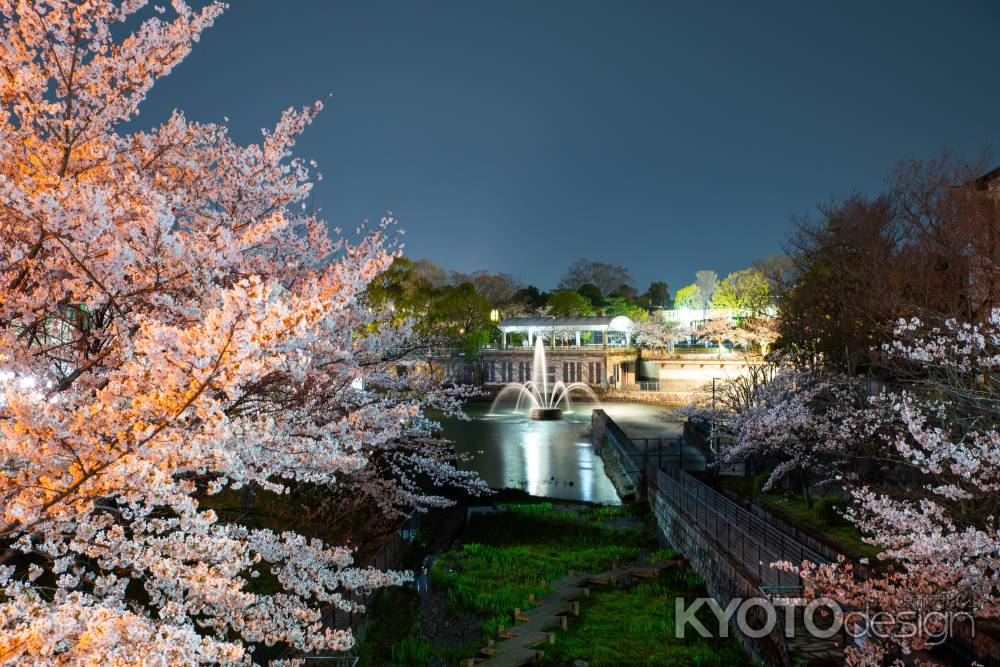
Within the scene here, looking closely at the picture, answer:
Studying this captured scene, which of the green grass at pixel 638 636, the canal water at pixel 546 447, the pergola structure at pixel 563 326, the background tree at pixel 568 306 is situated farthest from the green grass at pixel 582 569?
the background tree at pixel 568 306

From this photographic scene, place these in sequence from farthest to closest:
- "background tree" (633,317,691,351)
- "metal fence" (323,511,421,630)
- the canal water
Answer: "background tree" (633,317,691,351), the canal water, "metal fence" (323,511,421,630)

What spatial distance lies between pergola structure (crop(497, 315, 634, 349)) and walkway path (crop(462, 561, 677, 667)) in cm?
3834

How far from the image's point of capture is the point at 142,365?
3459 mm

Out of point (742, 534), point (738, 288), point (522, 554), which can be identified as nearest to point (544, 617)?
point (522, 554)

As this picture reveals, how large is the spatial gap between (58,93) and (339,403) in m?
5.69

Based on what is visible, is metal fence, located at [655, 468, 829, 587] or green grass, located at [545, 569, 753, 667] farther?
metal fence, located at [655, 468, 829, 587]

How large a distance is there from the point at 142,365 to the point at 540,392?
4551 cm

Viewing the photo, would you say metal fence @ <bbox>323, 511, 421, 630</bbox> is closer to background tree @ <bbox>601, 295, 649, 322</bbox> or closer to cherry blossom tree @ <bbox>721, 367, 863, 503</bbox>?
cherry blossom tree @ <bbox>721, 367, 863, 503</bbox>

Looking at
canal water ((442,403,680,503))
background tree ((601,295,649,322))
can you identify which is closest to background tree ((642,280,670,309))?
background tree ((601,295,649,322))

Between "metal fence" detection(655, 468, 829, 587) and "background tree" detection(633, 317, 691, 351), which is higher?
"background tree" detection(633, 317, 691, 351)

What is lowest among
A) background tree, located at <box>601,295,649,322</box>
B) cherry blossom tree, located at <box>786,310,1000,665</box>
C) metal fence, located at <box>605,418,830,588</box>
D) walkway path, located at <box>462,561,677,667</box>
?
walkway path, located at <box>462,561,677,667</box>

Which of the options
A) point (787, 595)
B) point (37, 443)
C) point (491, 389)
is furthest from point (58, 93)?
point (491, 389)

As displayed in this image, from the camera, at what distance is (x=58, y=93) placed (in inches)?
234

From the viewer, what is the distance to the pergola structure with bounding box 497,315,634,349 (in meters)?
52.0
